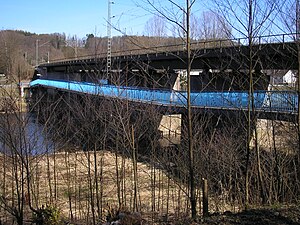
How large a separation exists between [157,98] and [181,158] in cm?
763

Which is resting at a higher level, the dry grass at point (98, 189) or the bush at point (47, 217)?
the bush at point (47, 217)

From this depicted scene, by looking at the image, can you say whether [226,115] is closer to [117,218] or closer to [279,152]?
[279,152]

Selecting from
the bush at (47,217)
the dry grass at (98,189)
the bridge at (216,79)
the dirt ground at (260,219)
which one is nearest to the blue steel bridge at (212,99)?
the bridge at (216,79)

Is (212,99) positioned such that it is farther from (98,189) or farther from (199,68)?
(199,68)

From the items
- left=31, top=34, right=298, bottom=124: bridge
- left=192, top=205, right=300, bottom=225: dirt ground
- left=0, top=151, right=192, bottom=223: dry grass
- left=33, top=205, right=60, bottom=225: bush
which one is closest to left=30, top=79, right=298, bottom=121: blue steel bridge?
left=31, top=34, right=298, bottom=124: bridge

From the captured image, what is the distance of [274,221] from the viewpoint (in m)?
6.20

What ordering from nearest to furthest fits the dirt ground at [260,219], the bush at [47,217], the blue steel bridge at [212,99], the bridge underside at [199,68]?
the dirt ground at [260,219] → the bush at [47,217] → the bridge underside at [199,68] → the blue steel bridge at [212,99]

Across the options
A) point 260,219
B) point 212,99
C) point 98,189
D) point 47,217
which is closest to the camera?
point 260,219

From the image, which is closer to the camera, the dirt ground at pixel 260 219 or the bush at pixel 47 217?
the dirt ground at pixel 260 219

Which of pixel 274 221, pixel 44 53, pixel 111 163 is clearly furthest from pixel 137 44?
pixel 44 53

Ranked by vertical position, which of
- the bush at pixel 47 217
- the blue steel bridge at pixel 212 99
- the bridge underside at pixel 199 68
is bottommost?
the bush at pixel 47 217

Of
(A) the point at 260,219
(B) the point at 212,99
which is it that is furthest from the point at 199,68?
(A) the point at 260,219

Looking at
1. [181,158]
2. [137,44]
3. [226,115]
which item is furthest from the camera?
[226,115]

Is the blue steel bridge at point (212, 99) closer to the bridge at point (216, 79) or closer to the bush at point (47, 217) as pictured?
the bridge at point (216, 79)
